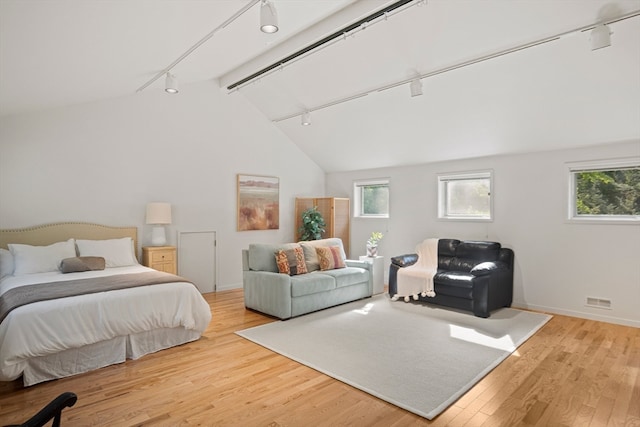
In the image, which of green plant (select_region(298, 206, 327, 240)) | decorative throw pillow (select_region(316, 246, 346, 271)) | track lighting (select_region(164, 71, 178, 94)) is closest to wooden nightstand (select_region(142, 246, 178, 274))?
decorative throw pillow (select_region(316, 246, 346, 271))

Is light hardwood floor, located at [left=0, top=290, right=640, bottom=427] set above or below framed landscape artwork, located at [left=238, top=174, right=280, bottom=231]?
below

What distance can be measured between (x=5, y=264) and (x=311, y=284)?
3.43 metres

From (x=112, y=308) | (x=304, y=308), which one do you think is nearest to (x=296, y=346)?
(x=304, y=308)

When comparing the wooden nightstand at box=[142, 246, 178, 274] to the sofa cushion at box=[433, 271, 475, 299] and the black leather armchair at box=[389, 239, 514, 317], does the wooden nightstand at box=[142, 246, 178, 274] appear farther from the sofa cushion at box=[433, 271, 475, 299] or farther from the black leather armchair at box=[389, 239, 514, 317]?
the sofa cushion at box=[433, 271, 475, 299]

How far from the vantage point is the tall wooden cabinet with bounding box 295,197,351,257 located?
7285 mm

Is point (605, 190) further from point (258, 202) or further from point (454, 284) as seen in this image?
point (258, 202)

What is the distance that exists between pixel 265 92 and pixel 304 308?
3630 mm

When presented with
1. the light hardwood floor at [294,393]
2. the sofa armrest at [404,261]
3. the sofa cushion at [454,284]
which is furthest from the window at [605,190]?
the sofa armrest at [404,261]

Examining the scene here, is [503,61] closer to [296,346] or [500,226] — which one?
[500,226]

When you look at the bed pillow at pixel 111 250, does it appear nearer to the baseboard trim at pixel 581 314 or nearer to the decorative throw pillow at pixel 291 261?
the decorative throw pillow at pixel 291 261

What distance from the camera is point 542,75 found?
398cm

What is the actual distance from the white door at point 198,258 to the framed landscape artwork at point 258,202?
2.16 ft

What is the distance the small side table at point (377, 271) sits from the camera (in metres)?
5.91

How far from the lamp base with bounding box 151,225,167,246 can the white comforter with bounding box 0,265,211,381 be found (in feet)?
4.15
